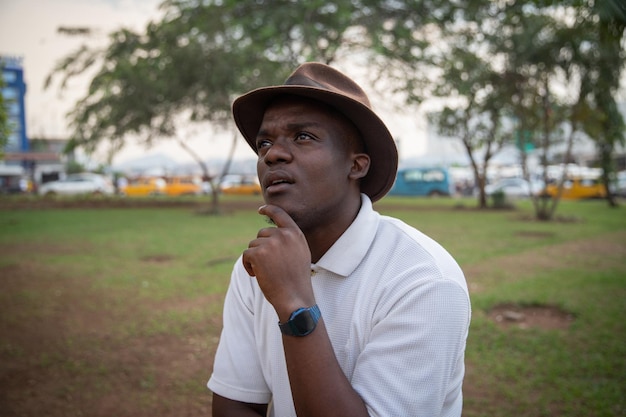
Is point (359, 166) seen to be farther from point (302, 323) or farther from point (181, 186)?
point (181, 186)

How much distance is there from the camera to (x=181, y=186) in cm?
4362

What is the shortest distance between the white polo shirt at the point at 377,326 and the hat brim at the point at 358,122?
0.22 metres

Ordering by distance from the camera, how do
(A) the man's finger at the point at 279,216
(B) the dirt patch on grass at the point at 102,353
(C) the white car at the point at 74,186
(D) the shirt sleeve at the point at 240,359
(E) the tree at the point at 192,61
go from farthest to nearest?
(C) the white car at the point at 74,186 < (E) the tree at the point at 192,61 < (B) the dirt patch on grass at the point at 102,353 < (D) the shirt sleeve at the point at 240,359 < (A) the man's finger at the point at 279,216

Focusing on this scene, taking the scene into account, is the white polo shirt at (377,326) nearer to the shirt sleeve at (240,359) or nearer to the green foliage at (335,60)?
the shirt sleeve at (240,359)

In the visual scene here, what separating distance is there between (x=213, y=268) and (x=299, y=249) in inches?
312

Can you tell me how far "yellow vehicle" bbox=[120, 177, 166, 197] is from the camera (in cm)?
4131

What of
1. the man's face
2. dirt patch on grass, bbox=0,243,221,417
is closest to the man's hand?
the man's face

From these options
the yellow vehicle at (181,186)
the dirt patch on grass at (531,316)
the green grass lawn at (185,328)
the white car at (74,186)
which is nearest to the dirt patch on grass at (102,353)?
the green grass lawn at (185,328)

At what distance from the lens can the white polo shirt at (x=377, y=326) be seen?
151 cm

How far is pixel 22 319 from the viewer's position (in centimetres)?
605

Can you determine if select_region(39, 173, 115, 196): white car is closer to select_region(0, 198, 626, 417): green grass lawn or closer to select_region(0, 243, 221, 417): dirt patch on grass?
select_region(0, 198, 626, 417): green grass lawn

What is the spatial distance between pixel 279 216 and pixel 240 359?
642 millimetres

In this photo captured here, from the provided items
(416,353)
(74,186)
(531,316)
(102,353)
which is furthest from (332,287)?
(74,186)

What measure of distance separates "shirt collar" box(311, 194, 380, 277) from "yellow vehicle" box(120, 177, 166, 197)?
41519 millimetres
